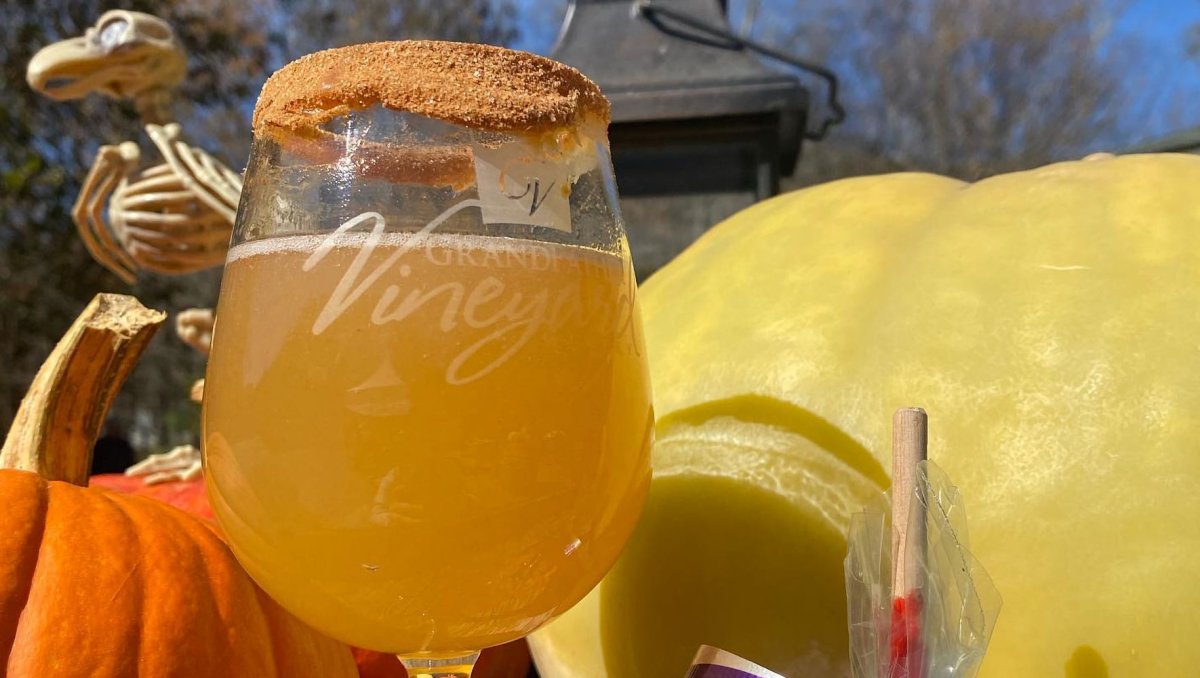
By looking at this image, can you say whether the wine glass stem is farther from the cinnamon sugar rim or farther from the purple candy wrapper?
the cinnamon sugar rim

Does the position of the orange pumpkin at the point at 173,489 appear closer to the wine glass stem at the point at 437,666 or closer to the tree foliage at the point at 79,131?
the wine glass stem at the point at 437,666

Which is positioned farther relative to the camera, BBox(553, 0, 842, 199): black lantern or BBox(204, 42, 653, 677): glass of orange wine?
BBox(553, 0, 842, 199): black lantern

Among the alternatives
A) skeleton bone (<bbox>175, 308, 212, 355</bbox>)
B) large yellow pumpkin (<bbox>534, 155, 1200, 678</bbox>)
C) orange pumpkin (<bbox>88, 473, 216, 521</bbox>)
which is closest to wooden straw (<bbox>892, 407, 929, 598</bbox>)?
large yellow pumpkin (<bbox>534, 155, 1200, 678</bbox>)

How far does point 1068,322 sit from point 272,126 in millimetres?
566

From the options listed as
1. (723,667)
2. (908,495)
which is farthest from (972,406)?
(723,667)

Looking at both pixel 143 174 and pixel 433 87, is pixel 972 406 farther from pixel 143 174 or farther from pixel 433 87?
pixel 143 174

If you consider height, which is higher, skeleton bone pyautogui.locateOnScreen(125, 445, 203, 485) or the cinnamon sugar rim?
the cinnamon sugar rim

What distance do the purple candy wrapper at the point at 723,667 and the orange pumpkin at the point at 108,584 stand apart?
13.9 inches

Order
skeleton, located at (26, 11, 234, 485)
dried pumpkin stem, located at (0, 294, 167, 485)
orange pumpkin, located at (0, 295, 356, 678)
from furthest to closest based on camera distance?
skeleton, located at (26, 11, 234, 485) → dried pumpkin stem, located at (0, 294, 167, 485) → orange pumpkin, located at (0, 295, 356, 678)

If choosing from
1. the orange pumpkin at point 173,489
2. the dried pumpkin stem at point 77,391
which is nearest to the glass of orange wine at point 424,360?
the dried pumpkin stem at point 77,391

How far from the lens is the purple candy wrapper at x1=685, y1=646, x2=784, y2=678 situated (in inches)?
24.1

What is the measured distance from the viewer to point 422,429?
562 millimetres

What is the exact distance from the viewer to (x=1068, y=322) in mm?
667

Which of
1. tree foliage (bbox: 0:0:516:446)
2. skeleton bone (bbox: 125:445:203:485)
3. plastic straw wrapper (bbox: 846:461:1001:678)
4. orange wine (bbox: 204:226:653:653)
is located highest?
orange wine (bbox: 204:226:653:653)
